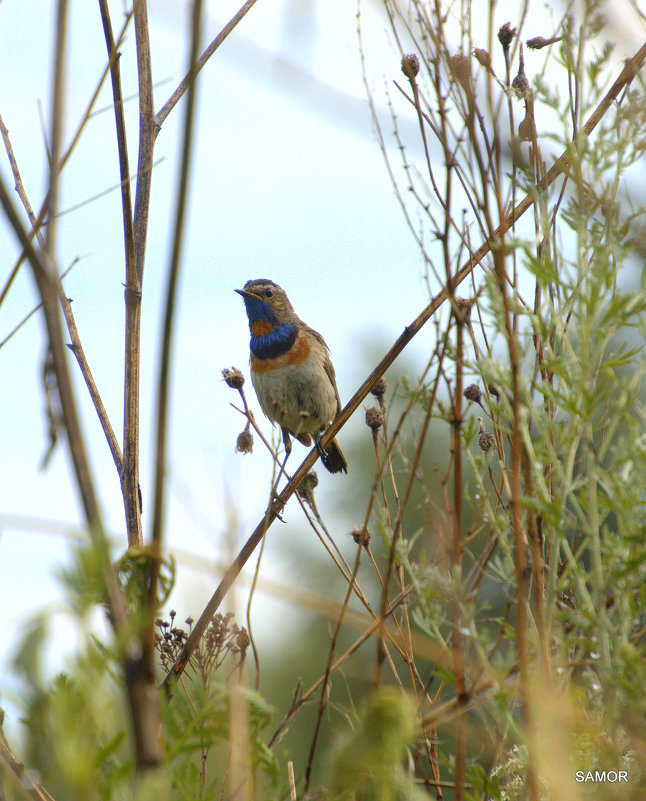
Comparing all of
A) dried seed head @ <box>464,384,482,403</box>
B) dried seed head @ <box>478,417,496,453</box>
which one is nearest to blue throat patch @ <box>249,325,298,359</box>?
dried seed head @ <box>464,384,482,403</box>

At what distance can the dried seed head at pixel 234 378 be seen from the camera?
3637mm

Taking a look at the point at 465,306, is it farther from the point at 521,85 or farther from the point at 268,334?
the point at 268,334

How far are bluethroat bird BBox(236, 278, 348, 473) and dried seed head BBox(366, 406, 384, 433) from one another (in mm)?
2720

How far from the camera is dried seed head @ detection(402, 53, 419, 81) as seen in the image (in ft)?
7.81

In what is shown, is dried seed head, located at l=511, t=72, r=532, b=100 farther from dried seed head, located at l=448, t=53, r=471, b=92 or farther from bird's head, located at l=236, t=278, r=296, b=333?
bird's head, located at l=236, t=278, r=296, b=333

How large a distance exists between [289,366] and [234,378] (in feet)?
7.93

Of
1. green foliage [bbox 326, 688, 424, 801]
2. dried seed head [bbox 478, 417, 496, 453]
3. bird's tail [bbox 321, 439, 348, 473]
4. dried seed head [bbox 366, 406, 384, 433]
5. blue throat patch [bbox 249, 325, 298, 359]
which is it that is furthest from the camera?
bird's tail [bbox 321, 439, 348, 473]

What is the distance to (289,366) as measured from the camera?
19.9ft

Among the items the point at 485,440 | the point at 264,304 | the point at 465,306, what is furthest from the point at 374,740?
the point at 264,304

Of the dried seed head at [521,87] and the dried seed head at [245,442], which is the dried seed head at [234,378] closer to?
the dried seed head at [245,442]

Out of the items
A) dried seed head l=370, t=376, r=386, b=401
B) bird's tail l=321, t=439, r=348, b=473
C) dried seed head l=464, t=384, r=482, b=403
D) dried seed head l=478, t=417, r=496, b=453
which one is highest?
bird's tail l=321, t=439, r=348, b=473

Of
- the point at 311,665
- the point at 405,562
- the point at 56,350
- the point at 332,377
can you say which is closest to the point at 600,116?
the point at 405,562

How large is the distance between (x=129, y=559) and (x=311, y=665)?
1380 centimetres

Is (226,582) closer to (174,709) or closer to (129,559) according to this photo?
(174,709)
